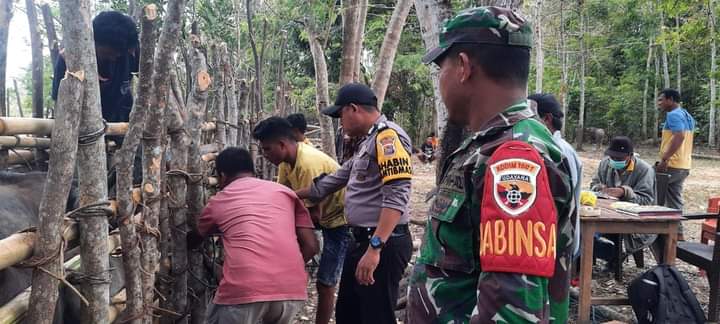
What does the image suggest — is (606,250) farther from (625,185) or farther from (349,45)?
(349,45)

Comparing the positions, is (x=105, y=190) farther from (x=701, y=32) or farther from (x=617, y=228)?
(x=701, y=32)

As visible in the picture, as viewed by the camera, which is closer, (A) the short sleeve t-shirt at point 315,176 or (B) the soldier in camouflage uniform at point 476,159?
(B) the soldier in camouflage uniform at point 476,159

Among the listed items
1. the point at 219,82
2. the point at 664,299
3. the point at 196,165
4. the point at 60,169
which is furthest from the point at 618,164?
the point at 60,169

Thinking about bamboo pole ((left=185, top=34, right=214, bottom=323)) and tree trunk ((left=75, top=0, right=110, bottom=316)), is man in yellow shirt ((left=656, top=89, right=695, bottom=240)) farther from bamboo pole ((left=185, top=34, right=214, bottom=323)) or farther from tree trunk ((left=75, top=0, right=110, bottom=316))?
tree trunk ((left=75, top=0, right=110, bottom=316))

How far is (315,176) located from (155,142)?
1.41m

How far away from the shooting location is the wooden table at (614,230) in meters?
4.03

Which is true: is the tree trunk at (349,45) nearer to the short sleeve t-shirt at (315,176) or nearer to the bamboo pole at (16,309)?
the short sleeve t-shirt at (315,176)

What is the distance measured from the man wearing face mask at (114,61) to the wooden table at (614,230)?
138 inches

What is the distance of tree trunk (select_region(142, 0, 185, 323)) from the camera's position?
2.38 metres

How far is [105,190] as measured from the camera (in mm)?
2031

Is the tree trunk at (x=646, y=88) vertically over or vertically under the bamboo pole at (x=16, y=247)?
over

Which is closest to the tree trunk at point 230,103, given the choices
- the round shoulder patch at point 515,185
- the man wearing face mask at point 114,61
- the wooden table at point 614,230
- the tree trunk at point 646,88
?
the man wearing face mask at point 114,61

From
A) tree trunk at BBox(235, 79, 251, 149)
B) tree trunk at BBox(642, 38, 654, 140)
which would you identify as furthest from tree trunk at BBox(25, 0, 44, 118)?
tree trunk at BBox(642, 38, 654, 140)

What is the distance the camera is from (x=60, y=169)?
1780 millimetres
